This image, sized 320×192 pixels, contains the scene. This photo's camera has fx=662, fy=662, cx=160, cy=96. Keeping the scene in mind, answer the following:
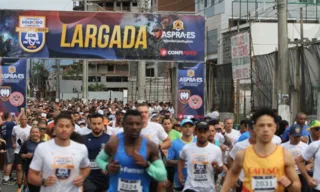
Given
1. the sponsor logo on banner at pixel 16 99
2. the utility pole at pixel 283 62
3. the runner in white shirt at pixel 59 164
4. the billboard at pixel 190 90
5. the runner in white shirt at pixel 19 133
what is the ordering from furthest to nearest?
the billboard at pixel 190 90, the sponsor logo on banner at pixel 16 99, the utility pole at pixel 283 62, the runner in white shirt at pixel 19 133, the runner in white shirt at pixel 59 164

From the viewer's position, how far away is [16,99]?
22.9 m

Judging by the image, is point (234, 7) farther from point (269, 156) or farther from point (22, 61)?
point (269, 156)

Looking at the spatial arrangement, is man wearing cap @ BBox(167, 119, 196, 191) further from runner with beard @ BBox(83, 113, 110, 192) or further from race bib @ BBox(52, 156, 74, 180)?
race bib @ BBox(52, 156, 74, 180)

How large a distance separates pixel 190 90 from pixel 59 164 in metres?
16.4

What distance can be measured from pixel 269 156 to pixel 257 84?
61.5ft

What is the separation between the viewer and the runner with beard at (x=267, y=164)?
6.20 m

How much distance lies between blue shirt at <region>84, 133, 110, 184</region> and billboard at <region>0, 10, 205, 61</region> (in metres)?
13.5

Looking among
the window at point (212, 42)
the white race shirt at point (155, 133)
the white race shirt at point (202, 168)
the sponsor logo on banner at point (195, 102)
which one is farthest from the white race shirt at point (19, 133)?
the window at point (212, 42)

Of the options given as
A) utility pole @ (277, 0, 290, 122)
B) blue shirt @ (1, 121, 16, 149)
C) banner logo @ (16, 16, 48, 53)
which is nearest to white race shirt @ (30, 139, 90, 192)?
blue shirt @ (1, 121, 16, 149)

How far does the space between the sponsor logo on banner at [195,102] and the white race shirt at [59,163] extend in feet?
53.2

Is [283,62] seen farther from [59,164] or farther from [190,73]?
[59,164]

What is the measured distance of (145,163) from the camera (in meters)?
6.43

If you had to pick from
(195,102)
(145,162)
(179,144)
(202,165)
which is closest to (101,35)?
(195,102)

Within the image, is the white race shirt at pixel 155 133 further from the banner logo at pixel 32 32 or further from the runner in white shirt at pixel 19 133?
the banner logo at pixel 32 32
